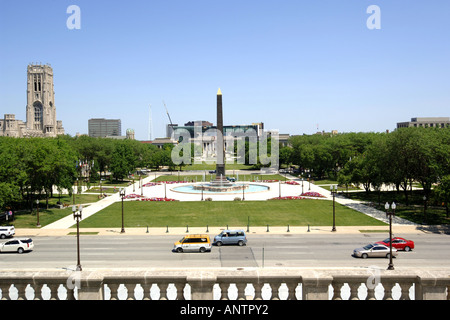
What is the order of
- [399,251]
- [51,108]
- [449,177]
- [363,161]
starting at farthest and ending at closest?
[51,108], [363,161], [449,177], [399,251]

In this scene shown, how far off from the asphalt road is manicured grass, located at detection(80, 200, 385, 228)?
6.35 metres

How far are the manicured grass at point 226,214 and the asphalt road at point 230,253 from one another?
635cm

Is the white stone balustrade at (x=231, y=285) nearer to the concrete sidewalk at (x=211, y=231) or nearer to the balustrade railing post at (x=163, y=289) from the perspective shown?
the balustrade railing post at (x=163, y=289)

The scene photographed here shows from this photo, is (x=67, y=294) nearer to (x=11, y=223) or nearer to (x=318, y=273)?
(x=318, y=273)

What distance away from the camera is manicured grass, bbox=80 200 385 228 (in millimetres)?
44125

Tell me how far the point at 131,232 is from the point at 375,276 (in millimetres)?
35239

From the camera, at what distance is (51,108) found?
586ft

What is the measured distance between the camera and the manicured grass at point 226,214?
4412 cm

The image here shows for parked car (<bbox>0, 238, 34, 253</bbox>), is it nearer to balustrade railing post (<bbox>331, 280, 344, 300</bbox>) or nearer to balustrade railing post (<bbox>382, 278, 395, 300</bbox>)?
balustrade railing post (<bbox>331, 280, 344, 300</bbox>)

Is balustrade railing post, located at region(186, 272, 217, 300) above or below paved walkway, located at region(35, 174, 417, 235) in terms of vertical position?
above

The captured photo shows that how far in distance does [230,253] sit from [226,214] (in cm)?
1913

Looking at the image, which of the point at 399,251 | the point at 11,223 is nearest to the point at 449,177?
the point at 399,251

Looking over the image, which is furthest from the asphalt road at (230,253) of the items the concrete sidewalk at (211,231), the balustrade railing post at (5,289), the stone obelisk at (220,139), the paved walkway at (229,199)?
the stone obelisk at (220,139)

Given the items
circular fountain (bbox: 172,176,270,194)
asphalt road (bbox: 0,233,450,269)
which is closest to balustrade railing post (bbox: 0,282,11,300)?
asphalt road (bbox: 0,233,450,269)
